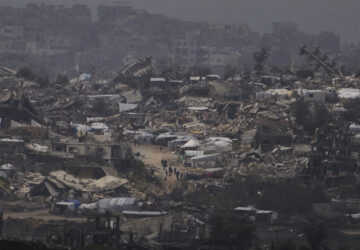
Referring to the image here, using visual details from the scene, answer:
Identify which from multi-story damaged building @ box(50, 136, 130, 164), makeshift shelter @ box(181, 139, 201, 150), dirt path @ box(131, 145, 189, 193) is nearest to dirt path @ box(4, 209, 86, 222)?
dirt path @ box(131, 145, 189, 193)

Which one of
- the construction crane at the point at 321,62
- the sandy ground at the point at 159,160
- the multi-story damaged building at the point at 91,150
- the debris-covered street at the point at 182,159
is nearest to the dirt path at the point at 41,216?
the debris-covered street at the point at 182,159

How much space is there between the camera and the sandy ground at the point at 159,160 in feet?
120

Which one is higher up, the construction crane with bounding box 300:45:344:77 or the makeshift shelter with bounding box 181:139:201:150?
the construction crane with bounding box 300:45:344:77

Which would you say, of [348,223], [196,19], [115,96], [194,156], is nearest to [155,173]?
[194,156]

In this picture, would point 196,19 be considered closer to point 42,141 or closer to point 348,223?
point 42,141

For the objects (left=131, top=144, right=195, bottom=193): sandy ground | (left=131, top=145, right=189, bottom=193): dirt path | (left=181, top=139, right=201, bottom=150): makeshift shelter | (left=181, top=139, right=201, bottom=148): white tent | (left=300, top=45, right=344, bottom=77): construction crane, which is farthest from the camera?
(left=300, top=45, right=344, bottom=77): construction crane

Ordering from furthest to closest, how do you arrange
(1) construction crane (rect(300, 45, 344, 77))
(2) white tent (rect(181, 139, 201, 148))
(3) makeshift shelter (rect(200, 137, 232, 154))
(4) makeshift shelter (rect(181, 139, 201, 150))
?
(1) construction crane (rect(300, 45, 344, 77)), (2) white tent (rect(181, 139, 201, 148)), (4) makeshift shelter (rect(181, 139, 201, 150)), (3) makeshift shelter (rect(200, 137, 232, 154))

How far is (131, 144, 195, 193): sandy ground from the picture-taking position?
120 feet

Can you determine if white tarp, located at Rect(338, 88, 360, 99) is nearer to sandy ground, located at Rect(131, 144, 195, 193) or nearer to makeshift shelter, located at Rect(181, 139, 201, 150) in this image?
sandy ground, located at Rect(131, 144, 195, 193)

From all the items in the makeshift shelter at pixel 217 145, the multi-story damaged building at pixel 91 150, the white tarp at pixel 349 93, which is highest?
the white tarp at pixel 349 93

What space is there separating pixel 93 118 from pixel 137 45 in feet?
190

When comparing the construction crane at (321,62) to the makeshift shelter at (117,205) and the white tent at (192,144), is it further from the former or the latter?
the makeshift shelter at (117,205)

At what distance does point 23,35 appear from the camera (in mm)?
103812

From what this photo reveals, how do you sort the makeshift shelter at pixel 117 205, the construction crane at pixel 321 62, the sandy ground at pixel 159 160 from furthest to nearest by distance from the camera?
the construction crane at pixel 321 62 → the sandy ground at pixel 159 160 → the makeshift shelter at pixel 117 205
